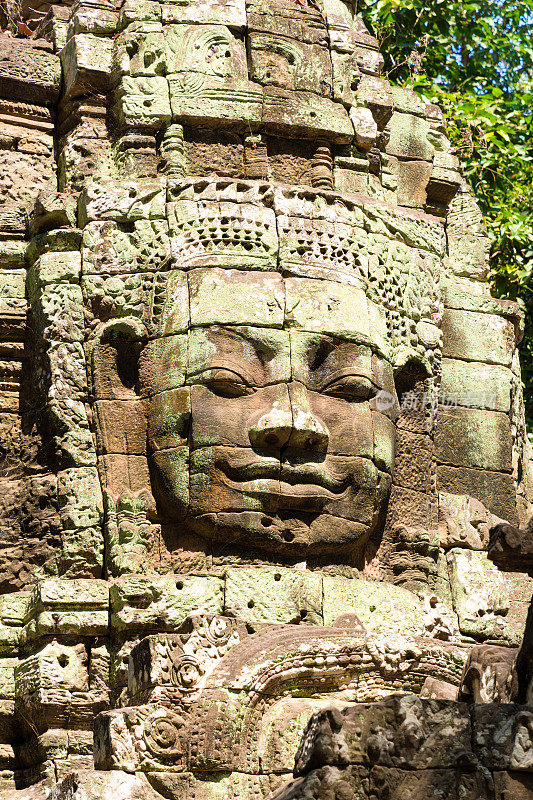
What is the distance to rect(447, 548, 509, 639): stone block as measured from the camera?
34.6 ft

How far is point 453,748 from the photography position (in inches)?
264

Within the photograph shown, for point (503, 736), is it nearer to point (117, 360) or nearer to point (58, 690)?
point (58, 690)

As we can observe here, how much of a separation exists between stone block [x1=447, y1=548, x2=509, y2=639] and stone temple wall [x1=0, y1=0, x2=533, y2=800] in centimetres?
2

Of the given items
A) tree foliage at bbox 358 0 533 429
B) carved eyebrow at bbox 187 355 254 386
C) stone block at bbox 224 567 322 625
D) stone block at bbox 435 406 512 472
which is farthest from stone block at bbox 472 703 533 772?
tree foliage at bbox 358 0 533 429

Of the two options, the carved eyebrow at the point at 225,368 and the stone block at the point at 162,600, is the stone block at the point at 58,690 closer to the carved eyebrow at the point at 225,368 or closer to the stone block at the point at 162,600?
the stone block at the point at 162,600

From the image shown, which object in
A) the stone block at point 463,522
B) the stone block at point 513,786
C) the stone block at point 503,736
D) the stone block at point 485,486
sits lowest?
the stone block at point 513,786

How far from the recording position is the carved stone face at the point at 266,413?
9656 mm

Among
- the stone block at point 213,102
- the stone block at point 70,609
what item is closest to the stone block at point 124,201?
the stone block at point 213,102

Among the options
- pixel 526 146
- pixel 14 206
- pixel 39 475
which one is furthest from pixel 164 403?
pixel 526 146

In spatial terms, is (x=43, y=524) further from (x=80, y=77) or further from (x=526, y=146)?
(x=526, y=146)

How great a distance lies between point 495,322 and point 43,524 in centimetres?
407

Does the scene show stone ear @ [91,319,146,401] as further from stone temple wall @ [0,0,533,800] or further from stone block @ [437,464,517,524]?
stone block @ [437,464,517,524]

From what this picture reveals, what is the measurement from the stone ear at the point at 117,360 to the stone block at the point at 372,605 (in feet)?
6.32

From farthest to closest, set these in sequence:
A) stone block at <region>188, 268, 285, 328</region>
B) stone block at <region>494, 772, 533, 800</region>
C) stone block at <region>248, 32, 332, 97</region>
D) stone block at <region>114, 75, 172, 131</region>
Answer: stone block at <region>248, 32, 332, 97</region> → stone block at <region>114, 75, 172, 131</region> → stone block at <region>188, 268, 285, 328</region> → stone block at <region>494, 772, 533, 800</region>
